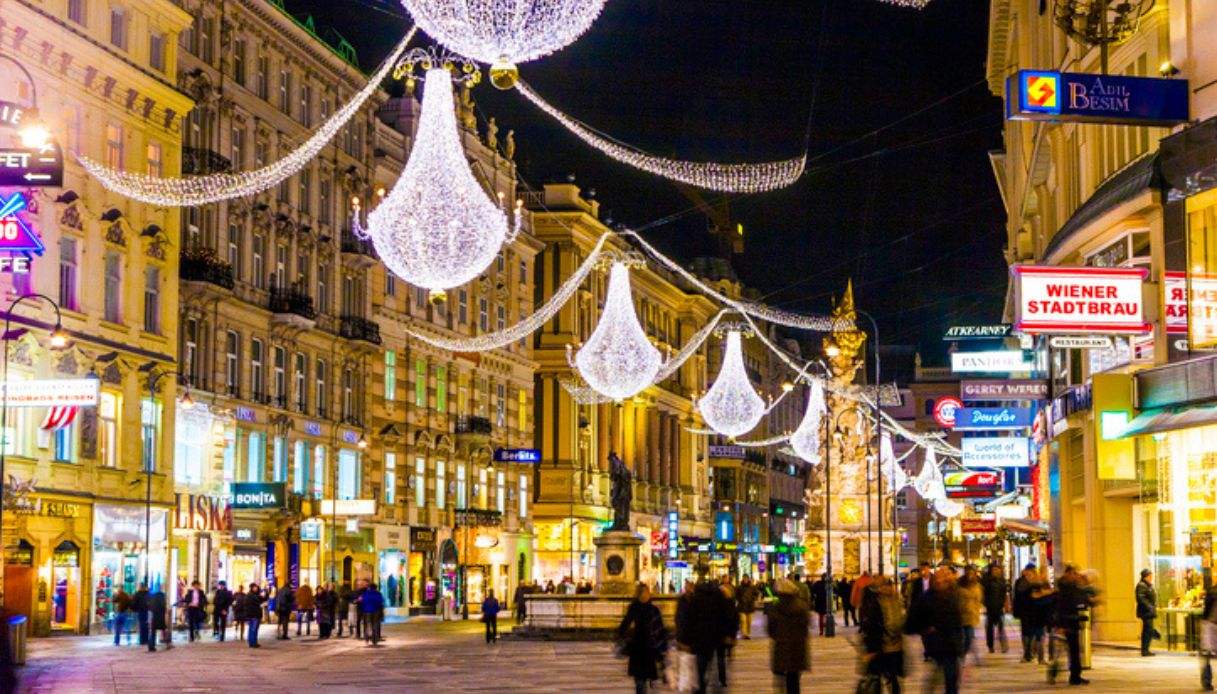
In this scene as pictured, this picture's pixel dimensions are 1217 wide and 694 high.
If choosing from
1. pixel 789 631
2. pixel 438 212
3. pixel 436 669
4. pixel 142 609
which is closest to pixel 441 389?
pixel 438 212

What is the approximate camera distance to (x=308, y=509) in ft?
199

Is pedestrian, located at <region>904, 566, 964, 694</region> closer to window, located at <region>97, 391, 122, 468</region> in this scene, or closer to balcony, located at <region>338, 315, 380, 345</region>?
window, located at <region>97, 391, 122, 468</region>

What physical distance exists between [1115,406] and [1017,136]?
2354cm

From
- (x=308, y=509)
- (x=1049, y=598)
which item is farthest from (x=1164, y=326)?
(x=308, y=509)

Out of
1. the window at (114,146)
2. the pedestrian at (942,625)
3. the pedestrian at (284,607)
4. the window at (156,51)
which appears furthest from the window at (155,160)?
the pedestrian at (942,625)

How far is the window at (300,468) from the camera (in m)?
61.2

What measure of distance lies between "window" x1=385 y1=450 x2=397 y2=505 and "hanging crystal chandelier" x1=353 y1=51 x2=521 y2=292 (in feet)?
30.5

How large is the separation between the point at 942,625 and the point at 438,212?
3261 cm

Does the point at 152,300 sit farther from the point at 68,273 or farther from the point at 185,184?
the point at 68,273

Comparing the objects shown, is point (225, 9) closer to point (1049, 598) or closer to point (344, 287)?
point (344, 287)

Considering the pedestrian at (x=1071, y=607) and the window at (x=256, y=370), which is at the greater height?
the window at (x=256, y=370)

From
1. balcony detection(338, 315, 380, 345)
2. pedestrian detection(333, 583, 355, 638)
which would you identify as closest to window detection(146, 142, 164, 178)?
pedestrian detection(333, 583, 355, 638)

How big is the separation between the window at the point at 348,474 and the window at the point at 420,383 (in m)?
6.25

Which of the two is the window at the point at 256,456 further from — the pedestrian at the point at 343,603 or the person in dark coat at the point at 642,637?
the person in dark coat at the point at 642,637
